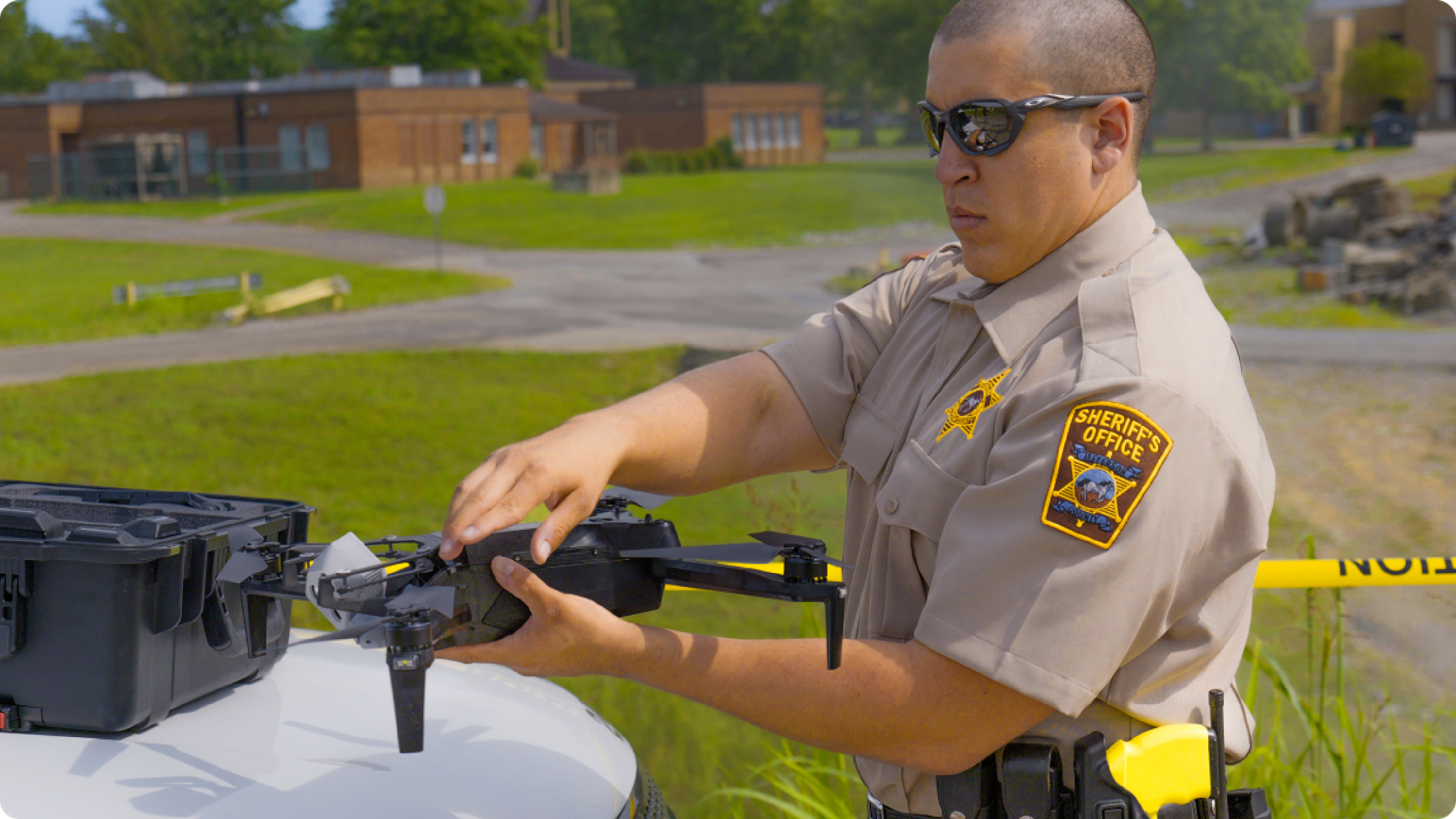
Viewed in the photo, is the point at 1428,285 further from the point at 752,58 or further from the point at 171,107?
the point at 171,107

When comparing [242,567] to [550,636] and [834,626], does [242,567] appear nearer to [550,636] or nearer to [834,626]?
[550,636]

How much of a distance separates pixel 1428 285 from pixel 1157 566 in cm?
1447

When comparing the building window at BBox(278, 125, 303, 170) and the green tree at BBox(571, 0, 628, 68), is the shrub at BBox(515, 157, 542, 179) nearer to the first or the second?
the building window at BBox(278, 125, 303, 170)

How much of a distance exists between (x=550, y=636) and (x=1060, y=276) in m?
0.75

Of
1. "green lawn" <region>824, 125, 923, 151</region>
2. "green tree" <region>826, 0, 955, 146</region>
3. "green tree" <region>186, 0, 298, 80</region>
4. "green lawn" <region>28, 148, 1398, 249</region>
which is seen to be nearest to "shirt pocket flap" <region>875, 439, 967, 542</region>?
"green tree" <region>826, 0, 955, 146</region>

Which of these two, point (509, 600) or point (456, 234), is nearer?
point (509, 600)

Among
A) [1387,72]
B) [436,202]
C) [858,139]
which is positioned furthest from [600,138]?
[1387,72]

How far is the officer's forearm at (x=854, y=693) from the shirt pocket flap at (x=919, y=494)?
15 cm

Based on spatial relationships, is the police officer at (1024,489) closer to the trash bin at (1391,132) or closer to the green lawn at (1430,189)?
the green lawn at (1430,189)

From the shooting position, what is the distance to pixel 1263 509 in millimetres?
1347

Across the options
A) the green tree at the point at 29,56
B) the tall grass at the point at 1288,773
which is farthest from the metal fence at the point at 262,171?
the tall grass at the point at 1288,773

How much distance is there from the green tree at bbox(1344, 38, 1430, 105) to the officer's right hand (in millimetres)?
18392

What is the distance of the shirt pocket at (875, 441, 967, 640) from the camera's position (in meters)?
1.47

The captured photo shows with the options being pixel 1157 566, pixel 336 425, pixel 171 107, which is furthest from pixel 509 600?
pixel 171 107
